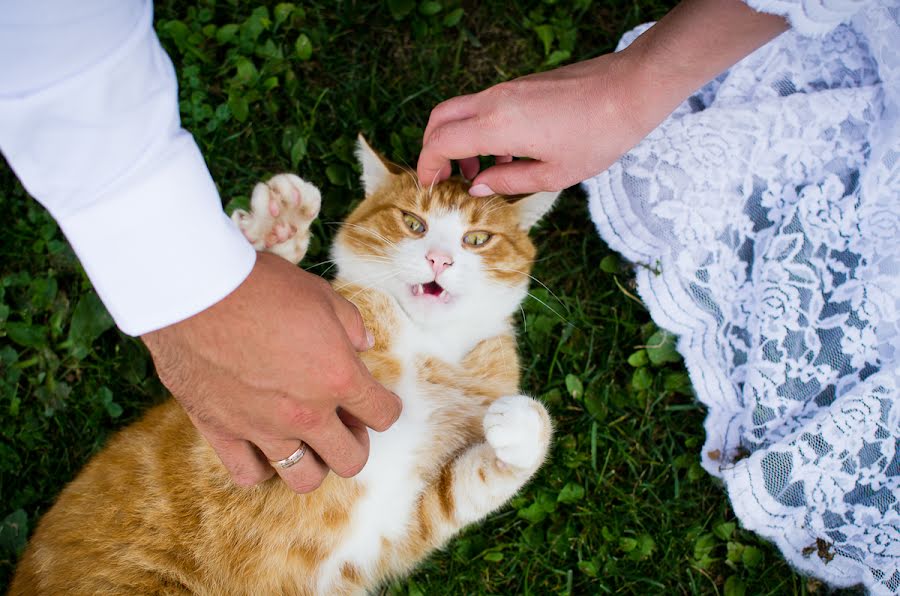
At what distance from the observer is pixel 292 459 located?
1.62 meters

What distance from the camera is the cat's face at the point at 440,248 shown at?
7.06 feet

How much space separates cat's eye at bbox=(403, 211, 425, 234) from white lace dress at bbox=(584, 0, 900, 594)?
25.1 inches

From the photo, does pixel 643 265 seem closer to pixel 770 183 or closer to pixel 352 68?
pixel 770 183

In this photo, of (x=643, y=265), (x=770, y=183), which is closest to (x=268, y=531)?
(x=643, y=265)

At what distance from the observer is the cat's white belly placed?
1998 millimetres

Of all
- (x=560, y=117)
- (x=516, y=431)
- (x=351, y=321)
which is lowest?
(x=516, y=431)

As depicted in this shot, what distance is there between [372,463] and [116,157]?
1.18 m

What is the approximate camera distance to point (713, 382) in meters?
2.22

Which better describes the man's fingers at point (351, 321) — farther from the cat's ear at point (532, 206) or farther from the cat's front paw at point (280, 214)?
the cat's ear at point (532, 206)

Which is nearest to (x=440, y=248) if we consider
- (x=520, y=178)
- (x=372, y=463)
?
(x=520, y=178)

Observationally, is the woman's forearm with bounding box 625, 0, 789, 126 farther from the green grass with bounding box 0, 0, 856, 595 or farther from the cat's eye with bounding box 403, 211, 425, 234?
the green grass with bounding box 0, 0, 856, 595

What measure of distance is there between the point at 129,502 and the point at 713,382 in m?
1.93

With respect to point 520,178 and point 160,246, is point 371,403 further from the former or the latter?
point 520,178

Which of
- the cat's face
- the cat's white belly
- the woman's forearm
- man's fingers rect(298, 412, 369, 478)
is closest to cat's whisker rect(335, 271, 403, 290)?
the cat's face
